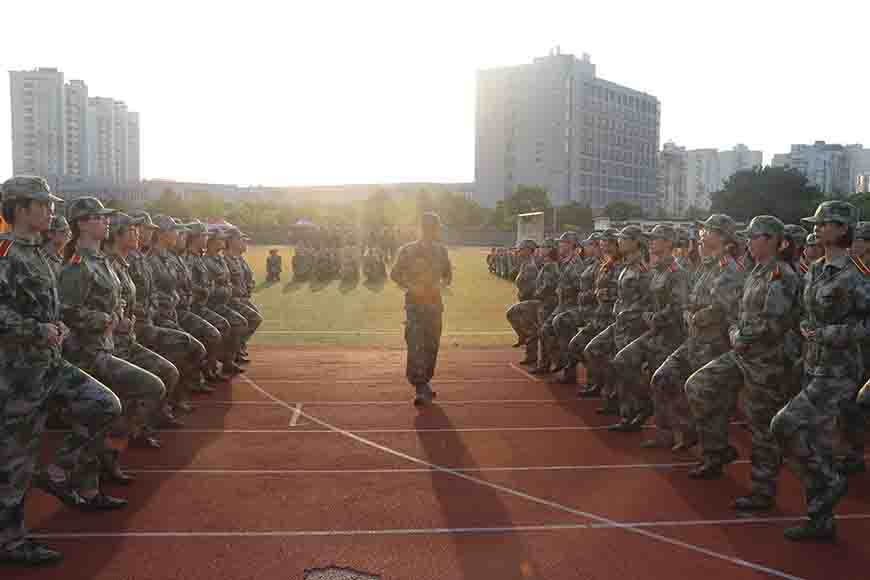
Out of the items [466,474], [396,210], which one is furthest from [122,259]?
[396,210]

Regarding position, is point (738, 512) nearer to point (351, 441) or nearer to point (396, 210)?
point (351, 441)

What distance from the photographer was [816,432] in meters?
5.82

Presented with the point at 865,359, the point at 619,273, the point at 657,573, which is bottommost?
the point at 657,573

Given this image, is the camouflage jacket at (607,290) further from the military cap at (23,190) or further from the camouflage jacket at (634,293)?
the military cap at (23,190)

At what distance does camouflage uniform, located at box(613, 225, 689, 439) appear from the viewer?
9.03 metres

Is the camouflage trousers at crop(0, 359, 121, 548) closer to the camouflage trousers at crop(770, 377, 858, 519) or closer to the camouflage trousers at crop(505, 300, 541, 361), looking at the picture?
the camouflage trousers at crop(770, 377, 858, 519)

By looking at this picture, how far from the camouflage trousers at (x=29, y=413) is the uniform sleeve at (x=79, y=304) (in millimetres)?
886

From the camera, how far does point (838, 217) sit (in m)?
5.95

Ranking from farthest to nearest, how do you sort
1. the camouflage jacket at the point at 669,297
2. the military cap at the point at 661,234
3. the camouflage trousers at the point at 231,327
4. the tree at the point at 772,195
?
the tree at the point at 772,195, the camouflage trousers at the point at 231,327, the military cap at the point at 661,234, the camouflage jacket at the point at 669,297

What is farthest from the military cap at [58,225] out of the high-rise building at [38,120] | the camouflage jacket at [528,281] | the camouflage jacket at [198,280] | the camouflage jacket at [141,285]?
the high-rise building at [38,120]

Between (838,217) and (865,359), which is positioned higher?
(838,217)

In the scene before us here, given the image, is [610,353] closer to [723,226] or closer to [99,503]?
[723,226]

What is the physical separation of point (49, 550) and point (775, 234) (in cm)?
609

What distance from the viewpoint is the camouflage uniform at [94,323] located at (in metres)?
6.78
